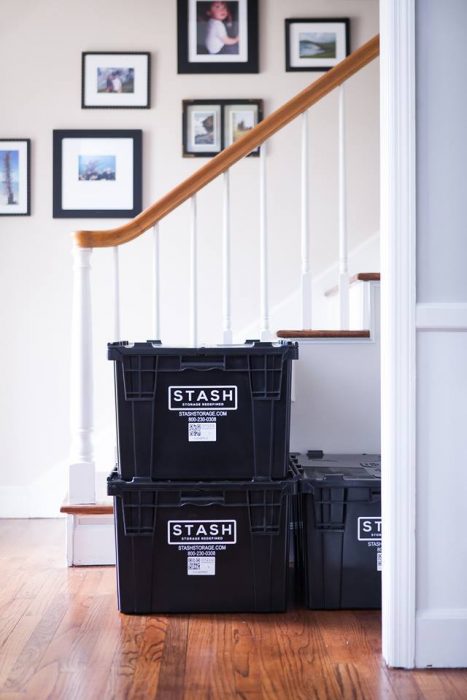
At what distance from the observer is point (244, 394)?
227cm

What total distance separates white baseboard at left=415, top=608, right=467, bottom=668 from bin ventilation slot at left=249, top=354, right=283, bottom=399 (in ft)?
2.38

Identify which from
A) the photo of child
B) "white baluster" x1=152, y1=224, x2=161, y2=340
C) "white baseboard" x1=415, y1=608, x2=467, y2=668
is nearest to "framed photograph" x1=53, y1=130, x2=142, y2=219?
the photo of child

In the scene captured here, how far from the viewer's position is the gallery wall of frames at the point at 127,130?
145 inches

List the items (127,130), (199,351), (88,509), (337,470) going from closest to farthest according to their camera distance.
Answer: (199,351) → (337,470) → (88,509) → (127,130)

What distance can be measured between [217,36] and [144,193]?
828mm

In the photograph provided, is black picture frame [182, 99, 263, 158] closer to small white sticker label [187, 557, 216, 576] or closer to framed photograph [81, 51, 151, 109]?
framed photograph [81, 51, 151, 109]

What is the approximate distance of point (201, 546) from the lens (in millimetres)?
2277

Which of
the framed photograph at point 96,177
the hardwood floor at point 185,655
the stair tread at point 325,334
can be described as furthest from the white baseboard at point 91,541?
the framed photograph at point 96,177

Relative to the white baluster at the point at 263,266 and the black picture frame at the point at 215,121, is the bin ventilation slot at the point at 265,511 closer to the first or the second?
the white baluster at the point at 263,266

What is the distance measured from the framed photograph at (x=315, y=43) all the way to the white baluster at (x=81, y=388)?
1.65 m

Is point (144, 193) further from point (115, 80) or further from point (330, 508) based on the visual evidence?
point (330, 508)

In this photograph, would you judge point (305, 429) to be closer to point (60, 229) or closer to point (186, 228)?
point (186, 228)

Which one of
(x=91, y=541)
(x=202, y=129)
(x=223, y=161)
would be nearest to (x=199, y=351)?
(x=223, y=161)

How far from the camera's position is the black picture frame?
369 cm
